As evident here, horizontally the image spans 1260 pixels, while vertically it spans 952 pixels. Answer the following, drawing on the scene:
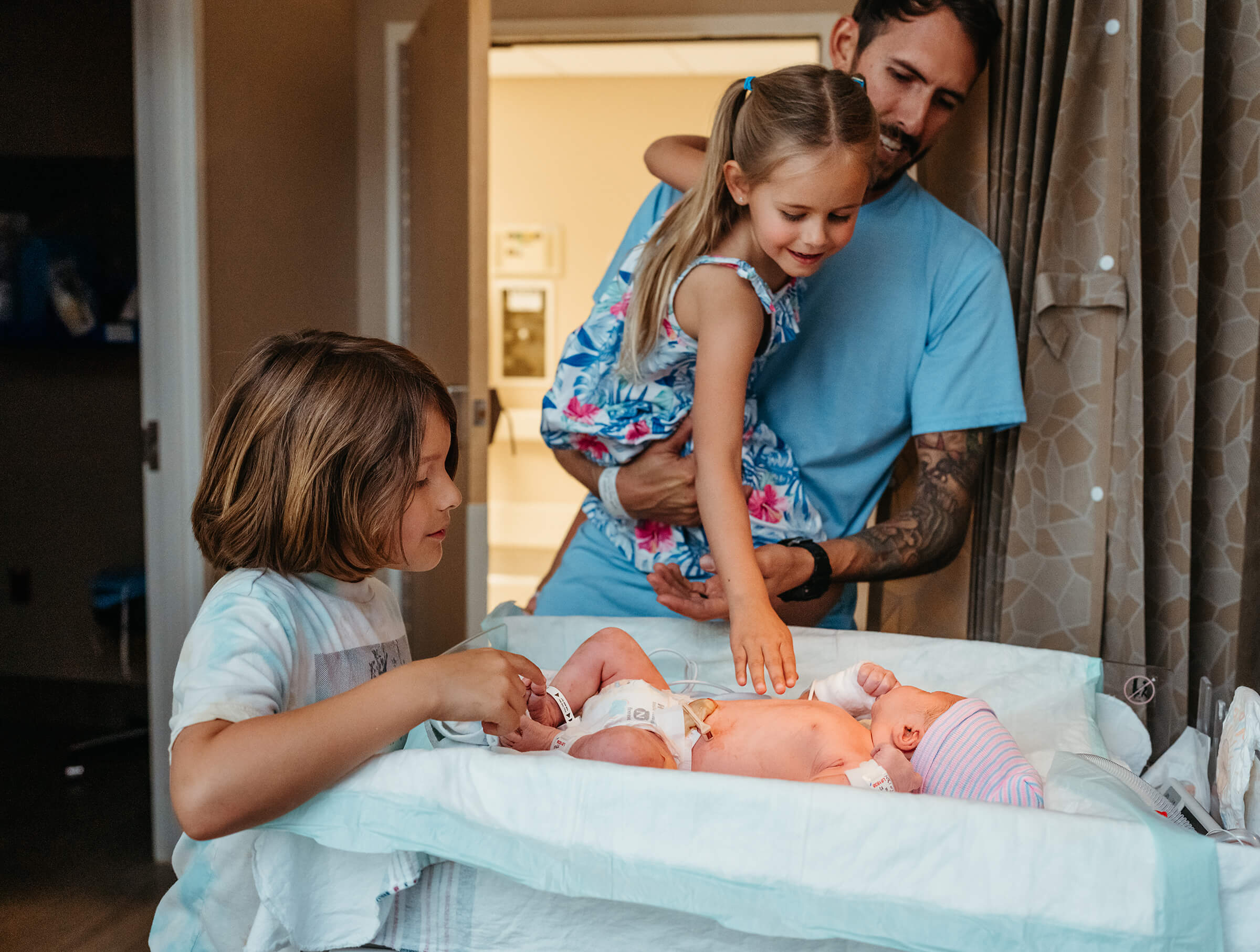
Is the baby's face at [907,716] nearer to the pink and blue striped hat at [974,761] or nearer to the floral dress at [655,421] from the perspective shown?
the pink and blue striped hat at [974,761]

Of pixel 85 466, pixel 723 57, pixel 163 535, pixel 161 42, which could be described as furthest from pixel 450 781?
pixel 723 57

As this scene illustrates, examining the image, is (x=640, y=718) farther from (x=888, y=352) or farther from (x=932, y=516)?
(x=888, y=352)

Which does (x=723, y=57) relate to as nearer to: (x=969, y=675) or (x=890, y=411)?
(x=890, y=411)

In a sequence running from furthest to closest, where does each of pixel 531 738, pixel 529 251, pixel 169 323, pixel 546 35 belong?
pixel 529 251
pixel 546 35
pixel 169 323
pixel 531 738

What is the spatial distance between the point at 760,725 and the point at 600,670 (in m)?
0.19

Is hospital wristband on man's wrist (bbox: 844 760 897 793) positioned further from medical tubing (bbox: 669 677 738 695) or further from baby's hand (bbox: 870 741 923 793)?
medical tubing (bbox: 669 677 738 695)

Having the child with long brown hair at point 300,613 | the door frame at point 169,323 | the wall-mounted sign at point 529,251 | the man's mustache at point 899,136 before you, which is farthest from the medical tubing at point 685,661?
the wall-mounted sign at point 529,251

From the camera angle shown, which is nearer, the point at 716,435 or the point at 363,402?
the point at 363,402

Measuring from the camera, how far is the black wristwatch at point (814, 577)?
125cm

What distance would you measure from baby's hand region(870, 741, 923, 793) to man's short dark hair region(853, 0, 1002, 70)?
95cm

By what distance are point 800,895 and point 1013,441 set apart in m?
0.98

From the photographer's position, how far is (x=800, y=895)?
0.66 m

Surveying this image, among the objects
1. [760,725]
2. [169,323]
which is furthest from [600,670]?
[169,323]

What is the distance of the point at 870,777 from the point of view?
942 millimetres
